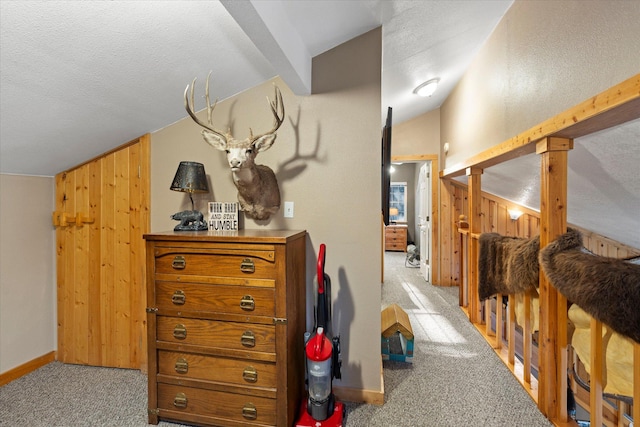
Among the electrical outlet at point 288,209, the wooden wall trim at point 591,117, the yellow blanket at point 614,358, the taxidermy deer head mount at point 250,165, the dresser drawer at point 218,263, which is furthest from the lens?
the electrical outlet at point 288,209

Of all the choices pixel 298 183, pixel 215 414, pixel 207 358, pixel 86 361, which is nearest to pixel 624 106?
pixel 298 183

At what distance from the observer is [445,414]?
189 centimetres

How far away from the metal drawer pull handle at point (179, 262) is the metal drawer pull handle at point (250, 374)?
68 centimetres

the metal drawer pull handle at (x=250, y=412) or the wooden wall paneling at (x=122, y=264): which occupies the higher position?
the wooden wall paneling at (x=122, y=264)

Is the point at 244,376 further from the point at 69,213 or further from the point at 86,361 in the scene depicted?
the point at 69,213

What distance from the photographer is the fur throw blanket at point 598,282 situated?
48.6 inches

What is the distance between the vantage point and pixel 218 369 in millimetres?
1739

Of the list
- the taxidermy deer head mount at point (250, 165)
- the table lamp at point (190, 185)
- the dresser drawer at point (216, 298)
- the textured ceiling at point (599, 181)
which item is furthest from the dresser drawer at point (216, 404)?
the textured ceiling at point (599, 181)

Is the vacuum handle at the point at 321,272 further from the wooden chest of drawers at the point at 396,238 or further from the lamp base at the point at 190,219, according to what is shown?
the wooden chest of drawers at the point at 396,238

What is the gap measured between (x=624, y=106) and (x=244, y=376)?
2179 mm

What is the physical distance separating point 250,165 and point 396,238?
7337mm

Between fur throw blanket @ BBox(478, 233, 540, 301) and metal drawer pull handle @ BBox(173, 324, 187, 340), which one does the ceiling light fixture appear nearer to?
fur throw blanket @ BBox(478, 233, 540, 301)

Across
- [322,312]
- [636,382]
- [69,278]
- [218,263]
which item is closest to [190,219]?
[218,263]

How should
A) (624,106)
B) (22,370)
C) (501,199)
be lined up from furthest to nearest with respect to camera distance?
(501,199) → (22,370) → (624,106)
